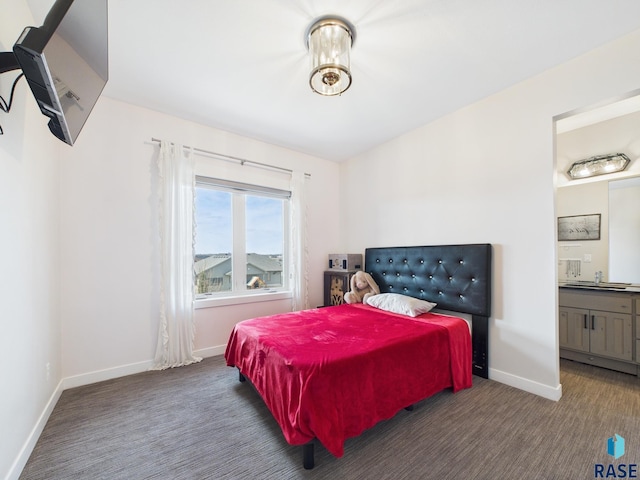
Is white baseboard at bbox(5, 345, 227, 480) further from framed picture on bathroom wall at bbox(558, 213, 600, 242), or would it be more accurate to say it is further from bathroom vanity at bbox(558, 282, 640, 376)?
framed picture on bathroom wall at bbox(558, 213, 600, 242)

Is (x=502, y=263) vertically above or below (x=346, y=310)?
above

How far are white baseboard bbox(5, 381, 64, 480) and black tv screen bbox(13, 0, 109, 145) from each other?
5.54ft

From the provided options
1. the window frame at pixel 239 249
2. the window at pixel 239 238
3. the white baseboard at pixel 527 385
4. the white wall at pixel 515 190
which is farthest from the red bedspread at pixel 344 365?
the window at pixel 239 238

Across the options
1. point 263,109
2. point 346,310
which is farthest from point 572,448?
point 263,109

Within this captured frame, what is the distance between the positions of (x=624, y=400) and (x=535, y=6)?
2.87m

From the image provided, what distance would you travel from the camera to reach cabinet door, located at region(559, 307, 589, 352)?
2619mm

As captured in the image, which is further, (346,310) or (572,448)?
(346,310)

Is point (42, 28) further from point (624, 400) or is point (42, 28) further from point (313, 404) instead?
point (624, 400)

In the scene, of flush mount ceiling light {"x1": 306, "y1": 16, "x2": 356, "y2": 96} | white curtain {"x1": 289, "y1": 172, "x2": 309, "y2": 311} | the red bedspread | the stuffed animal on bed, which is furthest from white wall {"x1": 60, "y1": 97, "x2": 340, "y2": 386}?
flush mount ceiling light {"x1": 306, "y1": 16, "x2": 356, "y2": 96}

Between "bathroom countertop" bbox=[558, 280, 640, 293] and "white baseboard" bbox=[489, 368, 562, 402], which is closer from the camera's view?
"white baseboard" bbox=[489, 368, 562, 402]

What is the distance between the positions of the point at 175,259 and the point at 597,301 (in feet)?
14.0

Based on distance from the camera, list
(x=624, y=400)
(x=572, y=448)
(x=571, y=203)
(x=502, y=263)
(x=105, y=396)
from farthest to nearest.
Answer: (x=571, y=203), (x=502, y=263), (x=105, y=396), (x=624, y=400), (x=572, y=448)

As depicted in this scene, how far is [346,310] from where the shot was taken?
276 cm

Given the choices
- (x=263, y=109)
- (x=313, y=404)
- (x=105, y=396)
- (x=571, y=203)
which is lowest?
(x=105, y=396)
